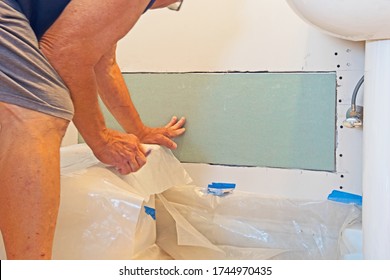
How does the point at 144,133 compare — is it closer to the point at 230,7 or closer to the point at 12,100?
the point at 230,7

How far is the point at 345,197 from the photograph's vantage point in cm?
107

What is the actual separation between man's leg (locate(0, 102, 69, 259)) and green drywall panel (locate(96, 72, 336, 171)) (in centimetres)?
61

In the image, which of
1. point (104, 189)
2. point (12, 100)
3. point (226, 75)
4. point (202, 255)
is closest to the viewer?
point (12, 100)

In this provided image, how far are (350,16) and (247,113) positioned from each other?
1.59 ft

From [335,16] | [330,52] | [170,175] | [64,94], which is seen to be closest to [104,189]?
[64,94]

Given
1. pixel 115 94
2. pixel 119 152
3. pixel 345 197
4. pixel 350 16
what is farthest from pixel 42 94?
pixel 345 197

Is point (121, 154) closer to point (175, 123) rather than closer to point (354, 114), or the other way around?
point (175, 123)

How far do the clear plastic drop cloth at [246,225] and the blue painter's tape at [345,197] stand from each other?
0.5 inches

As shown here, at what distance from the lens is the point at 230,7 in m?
1.16

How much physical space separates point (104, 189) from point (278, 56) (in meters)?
0.61

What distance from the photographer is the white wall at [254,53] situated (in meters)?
1.08

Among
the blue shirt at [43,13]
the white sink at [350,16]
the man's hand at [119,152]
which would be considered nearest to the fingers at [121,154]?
the man's hand at [119,152]

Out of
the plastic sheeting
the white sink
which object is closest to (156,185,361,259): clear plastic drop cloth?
the plastic sheeting

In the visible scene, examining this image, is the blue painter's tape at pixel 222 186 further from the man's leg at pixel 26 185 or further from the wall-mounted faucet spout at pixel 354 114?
the man's leg at pixel 26 185
